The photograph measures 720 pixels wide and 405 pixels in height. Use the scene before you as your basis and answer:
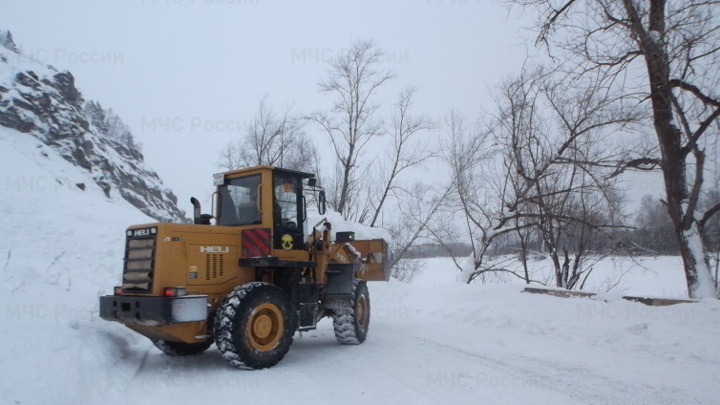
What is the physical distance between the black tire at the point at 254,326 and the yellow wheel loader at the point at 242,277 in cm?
1

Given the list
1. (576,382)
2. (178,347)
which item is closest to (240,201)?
(178,347)

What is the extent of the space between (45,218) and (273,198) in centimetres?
1048

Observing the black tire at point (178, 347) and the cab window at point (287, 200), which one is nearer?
the black tire at point (178, 347)

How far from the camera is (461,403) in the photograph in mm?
5355

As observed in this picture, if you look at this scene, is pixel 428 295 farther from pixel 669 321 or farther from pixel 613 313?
pixel 669 321

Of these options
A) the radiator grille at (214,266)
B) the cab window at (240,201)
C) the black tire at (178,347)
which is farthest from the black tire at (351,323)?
the radiator grille at (214,266)

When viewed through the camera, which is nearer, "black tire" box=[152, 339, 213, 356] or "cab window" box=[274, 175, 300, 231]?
"black tire" box=[152, 339, 213, 356]

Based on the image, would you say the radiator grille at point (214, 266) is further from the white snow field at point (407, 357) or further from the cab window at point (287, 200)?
the white snow field at point (407, 357)

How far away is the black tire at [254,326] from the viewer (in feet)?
22.5

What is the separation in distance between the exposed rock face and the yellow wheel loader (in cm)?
1992

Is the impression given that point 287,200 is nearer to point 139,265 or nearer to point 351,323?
point 139,265

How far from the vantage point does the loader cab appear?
26.7ft

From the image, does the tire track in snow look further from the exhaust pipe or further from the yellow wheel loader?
the exhaust pipe

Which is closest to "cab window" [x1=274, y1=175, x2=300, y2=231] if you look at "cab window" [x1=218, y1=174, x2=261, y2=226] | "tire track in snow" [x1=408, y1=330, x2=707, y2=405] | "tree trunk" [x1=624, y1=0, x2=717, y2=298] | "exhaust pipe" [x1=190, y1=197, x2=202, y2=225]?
"cab window" [x1=218, y1=174, x2=261, y2=226]
